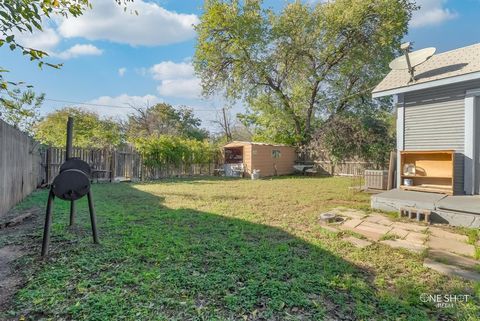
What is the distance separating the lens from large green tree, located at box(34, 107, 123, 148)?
11.8 m

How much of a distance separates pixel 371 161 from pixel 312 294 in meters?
13.9

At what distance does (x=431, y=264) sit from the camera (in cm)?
287

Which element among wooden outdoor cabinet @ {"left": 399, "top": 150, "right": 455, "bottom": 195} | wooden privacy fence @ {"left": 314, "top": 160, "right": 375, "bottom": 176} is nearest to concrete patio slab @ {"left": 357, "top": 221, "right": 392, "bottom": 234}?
wooden outdoor cabinet @ {"left": 399, "top": 150, "right": 455, "bottom": 195}

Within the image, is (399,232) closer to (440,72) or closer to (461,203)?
(461,203)

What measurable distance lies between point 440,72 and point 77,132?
1625 cm

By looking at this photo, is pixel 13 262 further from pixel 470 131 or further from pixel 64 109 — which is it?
pixel 64 109

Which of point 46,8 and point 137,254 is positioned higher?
point 46,8

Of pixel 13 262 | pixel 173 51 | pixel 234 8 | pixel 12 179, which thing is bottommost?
pixel 13 262

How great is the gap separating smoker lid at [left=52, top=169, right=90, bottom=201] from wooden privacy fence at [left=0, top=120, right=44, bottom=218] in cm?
226

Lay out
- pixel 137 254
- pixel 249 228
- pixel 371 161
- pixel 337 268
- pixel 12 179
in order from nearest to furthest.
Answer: pixel 337 268 < pixel 137 254 < pixel 249 228 < pixel 12 179 < pixel 371 161

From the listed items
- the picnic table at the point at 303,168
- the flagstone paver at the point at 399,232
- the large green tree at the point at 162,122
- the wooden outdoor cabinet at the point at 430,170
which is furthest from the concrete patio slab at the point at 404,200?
the large green tree at the point at 162,122

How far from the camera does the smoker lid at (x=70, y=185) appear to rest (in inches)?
119

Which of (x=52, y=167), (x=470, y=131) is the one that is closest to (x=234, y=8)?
(x=52, y=167)

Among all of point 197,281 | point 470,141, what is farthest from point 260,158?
point 197,281
